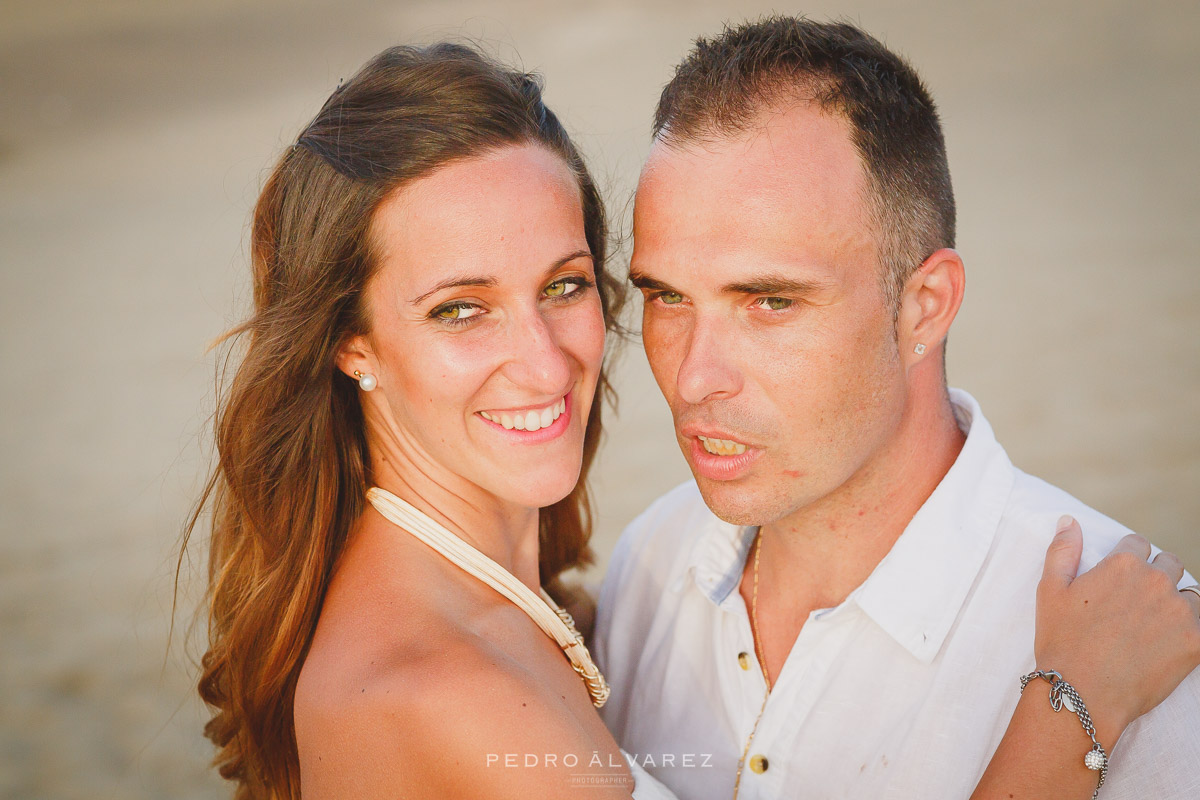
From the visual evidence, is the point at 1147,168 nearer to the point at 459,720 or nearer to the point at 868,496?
the point at 868,496

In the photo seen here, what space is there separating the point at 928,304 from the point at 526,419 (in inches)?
46.8

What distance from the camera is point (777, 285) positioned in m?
2.71

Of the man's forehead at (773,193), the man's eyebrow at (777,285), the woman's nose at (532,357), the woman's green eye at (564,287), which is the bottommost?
the woman's nose at (532,357)

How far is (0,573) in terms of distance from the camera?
303 inches

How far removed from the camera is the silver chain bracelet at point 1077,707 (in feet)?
7.18

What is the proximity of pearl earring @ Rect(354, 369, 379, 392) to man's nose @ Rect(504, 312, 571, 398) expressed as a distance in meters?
0.40

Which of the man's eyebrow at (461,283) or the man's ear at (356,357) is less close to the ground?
the man's eyebrow at (461,283)

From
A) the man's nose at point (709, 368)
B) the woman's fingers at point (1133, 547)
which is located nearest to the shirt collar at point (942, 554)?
the woman's fingers at point (1133, 547)

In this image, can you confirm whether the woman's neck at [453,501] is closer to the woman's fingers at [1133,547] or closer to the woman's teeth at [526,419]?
the woman's teeth at [526,419]

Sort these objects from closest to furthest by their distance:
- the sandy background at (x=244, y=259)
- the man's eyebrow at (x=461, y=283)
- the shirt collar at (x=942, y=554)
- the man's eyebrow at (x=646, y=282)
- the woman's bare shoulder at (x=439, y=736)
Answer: the woman's bare shoulder at (x=439, y=736) < the man's eyebrow at (x=461, y=283) < the shirt collar at (x=942, y=554) < the man's eyebrow at (x=646, y=282) < the sandy background at (x=244, y=259)

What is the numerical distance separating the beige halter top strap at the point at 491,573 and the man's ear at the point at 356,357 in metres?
0.33

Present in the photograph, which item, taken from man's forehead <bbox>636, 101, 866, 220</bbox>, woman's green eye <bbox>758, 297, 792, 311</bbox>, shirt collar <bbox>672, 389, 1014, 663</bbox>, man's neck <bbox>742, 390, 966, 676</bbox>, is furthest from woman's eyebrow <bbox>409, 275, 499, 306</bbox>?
shirt collar <bbox>672, 389, 1014, 663</bbox>

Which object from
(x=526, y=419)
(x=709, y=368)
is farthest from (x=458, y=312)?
(x=709, y=368)

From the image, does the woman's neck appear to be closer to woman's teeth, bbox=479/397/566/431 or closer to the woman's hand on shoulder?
woman's teeth, bbox=479/397/566/431
